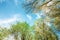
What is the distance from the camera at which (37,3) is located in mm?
11688

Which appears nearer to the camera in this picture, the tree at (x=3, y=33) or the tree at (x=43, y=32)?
Answer: the tree at (x=43, y=32)

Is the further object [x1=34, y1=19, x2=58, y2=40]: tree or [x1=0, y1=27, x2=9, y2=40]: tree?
[x1=0, y1=27, x2=9, y2=40]: tree

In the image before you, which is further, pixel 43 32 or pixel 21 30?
pixel 21 30

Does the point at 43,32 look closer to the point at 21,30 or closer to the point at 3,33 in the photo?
the point at 21,30

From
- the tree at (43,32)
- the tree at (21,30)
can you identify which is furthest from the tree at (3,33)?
the tree at (43,32)

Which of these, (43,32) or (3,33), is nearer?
(43,32)

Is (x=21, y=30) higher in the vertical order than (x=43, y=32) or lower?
higher

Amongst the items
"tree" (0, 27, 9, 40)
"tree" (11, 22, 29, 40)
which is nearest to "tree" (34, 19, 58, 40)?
"tree" (11, 22, 29, 40)

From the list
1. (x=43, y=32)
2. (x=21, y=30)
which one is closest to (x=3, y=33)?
(x=21, y=30)

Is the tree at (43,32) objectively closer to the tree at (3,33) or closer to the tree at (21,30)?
the tree at (21,30)

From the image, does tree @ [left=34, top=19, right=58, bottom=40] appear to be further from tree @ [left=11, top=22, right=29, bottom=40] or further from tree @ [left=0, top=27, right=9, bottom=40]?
tree @ [left=0, top=27, right=9, bottom=40]

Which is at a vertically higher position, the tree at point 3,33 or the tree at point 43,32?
the tree at point 3,33

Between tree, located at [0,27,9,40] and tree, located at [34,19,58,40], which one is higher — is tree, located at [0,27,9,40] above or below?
above

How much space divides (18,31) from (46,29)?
21.3 feet
